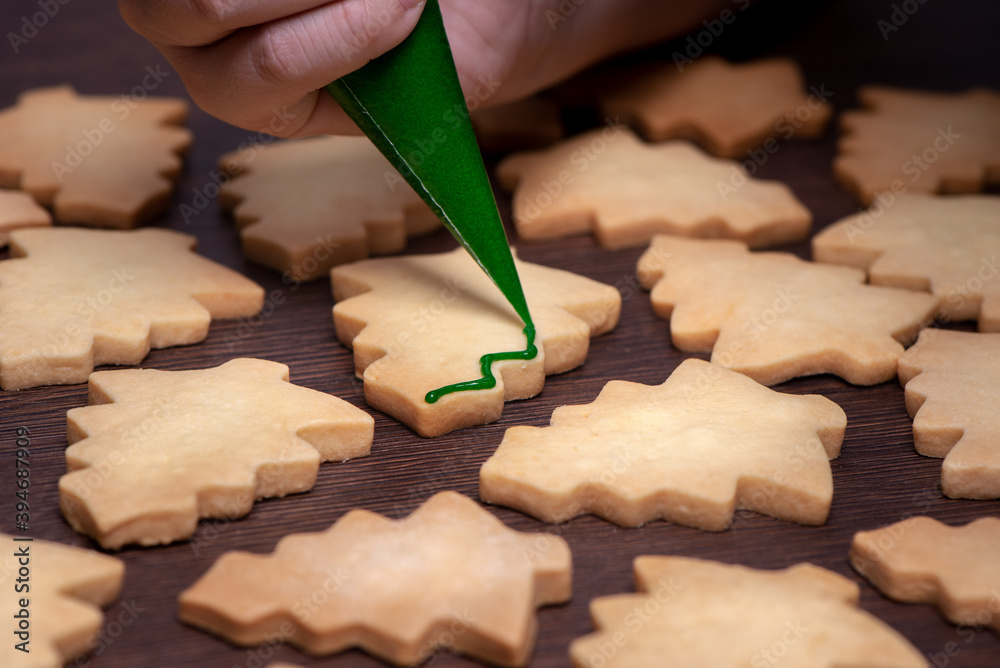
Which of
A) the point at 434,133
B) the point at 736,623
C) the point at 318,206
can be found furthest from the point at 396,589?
the point at 318,206

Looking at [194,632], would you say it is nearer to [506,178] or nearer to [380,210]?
[380,210]

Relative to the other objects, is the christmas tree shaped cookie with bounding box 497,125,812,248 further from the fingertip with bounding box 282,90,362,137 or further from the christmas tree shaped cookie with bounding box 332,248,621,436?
the fingertip with bounding box 282,90,362,137

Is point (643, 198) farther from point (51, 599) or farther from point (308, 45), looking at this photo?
point (51, 599)

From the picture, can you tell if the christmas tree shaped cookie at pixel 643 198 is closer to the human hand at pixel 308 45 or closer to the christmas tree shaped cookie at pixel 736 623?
A: the human hand at pixel 308 45

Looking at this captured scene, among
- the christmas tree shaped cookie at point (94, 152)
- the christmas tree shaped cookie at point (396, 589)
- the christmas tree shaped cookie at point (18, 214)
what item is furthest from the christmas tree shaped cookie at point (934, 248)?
the christmas tree shaped cookie at point (18, 214)

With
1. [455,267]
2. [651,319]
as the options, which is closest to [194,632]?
[455,267]

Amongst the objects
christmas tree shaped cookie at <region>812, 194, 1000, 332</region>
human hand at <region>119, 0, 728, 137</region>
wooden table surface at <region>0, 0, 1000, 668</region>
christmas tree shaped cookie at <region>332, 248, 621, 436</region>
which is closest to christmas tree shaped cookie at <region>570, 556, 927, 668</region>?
wooden table surface at <region>0, 0, 1000, 668</region>
